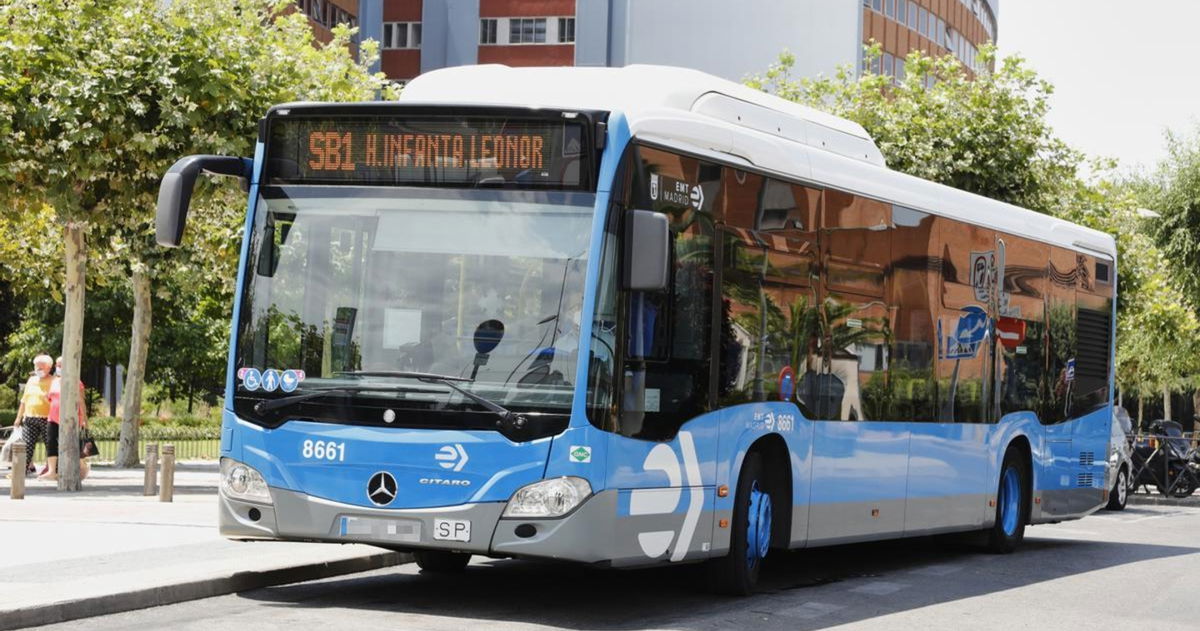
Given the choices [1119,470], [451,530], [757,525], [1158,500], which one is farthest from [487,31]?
[451,530]

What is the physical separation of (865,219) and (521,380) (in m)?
4.57

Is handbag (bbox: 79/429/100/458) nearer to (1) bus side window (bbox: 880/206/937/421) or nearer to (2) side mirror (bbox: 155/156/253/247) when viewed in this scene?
(1) bus side window (bbox: 880/206/937/421)

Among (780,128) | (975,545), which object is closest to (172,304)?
(975,545)

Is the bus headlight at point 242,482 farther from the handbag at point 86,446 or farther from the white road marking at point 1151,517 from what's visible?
the white road marking at point 1151,517

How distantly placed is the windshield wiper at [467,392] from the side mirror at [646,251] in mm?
978

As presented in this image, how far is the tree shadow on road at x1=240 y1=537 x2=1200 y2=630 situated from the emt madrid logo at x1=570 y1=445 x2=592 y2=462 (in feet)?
3.30

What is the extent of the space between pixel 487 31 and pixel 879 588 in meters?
58.7

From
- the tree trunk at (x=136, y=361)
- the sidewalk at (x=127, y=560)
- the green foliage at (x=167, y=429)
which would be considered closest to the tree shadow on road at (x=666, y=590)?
the sidewalk at (x=127, y=560)

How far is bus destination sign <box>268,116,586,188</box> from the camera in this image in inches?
418

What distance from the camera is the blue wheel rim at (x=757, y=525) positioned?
40.1 ft

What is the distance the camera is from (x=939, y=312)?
15352 mm

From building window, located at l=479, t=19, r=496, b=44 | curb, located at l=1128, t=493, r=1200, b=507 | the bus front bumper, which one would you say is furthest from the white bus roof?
building window, located at l=479, t=19, r=496, b=44

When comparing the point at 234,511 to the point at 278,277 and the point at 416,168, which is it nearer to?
the point at 278,277

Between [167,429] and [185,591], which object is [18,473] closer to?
[185,591]
